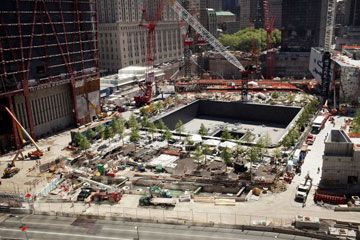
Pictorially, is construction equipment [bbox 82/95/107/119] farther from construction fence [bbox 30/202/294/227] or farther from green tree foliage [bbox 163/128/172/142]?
construction fence [bbox 30/202/294/227]

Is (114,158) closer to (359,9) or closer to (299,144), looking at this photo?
(299,144)

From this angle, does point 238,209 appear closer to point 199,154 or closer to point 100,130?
point 199,154

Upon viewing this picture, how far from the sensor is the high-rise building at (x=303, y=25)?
573 ft

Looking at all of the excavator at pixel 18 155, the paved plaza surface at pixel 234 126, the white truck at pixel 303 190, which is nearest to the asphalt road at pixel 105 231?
the white truck at pixel 303 190

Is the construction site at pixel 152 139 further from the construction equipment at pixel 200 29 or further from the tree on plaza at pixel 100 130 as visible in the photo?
the construction equipment at pixel 200 29

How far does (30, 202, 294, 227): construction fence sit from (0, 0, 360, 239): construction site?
26cm

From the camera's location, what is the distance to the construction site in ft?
180

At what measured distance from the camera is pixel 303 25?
581 ft

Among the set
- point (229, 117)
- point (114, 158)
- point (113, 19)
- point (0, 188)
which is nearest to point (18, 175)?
point (0, 188)

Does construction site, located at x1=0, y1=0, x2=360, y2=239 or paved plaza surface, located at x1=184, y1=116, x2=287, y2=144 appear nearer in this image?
construction site, located at x1=0, y1=0, x2=360, y2=239

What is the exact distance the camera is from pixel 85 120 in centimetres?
10119

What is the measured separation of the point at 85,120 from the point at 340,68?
6835cm

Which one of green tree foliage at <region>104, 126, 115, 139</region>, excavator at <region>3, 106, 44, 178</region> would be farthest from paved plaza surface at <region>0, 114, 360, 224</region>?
green tree foliage at <region>104, 126, 115, 139</region>

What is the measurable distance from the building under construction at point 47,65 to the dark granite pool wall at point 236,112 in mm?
23509
